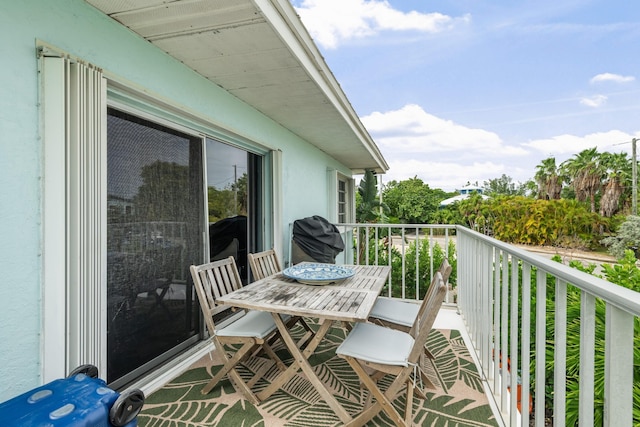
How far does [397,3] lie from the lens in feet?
27.5

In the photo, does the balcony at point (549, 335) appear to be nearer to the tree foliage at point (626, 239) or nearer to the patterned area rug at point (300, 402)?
the patterned area rug at point (300, 402)

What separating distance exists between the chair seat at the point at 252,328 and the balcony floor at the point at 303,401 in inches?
17.4

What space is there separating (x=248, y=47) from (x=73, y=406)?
2.10 metres

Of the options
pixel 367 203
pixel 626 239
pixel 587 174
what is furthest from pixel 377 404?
pixel 587 174

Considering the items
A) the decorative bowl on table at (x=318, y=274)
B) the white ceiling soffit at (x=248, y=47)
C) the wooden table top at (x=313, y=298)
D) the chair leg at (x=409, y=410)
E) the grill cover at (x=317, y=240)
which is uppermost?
the white ceiling soffit at (x=248, y=47)

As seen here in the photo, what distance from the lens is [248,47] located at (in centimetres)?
213

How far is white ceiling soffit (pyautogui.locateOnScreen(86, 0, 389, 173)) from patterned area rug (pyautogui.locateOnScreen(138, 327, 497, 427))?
2.37m

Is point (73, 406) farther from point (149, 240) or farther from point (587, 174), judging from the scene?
point (587, 174)

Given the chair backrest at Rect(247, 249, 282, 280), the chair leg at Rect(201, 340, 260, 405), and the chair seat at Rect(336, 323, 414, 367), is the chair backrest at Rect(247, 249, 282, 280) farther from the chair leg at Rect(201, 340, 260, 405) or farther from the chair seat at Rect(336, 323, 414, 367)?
the chair seat at Rect(336, 323, 414, 367)

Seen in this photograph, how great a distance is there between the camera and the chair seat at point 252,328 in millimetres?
2162

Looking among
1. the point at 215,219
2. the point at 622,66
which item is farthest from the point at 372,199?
the point at 622,66

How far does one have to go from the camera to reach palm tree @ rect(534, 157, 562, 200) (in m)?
23.3

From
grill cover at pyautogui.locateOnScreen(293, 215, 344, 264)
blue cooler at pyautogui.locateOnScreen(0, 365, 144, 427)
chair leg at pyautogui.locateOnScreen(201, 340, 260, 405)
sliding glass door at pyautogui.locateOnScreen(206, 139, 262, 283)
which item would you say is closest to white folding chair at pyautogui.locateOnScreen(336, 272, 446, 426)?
chair leg at pyautogui.locateOnScreen(201, 340, 260, 405)

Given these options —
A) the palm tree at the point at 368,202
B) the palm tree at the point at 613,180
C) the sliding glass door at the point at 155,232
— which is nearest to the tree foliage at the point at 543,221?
the palm tree at the point at 613,180
